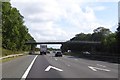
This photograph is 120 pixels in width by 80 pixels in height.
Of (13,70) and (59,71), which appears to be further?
(13,70)

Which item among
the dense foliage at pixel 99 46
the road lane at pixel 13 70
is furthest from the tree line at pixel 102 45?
the road lane at pixel 13 70

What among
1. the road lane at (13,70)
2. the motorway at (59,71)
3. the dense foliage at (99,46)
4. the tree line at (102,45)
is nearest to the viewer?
the motorway at (59,71)

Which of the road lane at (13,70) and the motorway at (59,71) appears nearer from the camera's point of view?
the motorway at (59,71)

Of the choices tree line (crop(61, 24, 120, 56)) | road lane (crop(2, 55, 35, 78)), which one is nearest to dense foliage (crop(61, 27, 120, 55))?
tree line (crop(61, 24, 120, 56))

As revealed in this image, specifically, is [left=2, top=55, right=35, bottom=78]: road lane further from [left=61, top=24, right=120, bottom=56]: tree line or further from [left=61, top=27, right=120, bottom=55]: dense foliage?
[left=61, top=27, right=120, bottom=55]: dense foliage

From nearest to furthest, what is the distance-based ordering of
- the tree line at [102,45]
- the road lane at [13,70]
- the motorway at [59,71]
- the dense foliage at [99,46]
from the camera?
1. the motorway at [59,71]
2. the road lane at [13,70]
3. the tree line at [102,45]
4. the dense foliage at [99,46]

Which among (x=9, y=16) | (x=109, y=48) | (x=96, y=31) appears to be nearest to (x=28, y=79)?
(x=9, y=16)

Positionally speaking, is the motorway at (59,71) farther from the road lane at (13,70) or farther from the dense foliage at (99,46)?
the dense foliage at (99,46)

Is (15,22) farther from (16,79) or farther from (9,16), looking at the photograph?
(16,79)

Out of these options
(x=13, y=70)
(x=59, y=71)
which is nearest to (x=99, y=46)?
(x=13, y=70)

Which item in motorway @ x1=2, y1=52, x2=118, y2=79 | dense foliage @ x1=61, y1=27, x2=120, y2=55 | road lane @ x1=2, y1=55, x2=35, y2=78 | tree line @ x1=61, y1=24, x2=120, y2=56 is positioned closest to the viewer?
motorway @ x1=2, y1=52, x2=118, y2=79

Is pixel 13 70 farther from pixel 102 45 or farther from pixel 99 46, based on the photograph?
pixel 99 46

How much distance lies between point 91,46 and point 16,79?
13738 cm

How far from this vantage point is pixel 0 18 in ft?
263
